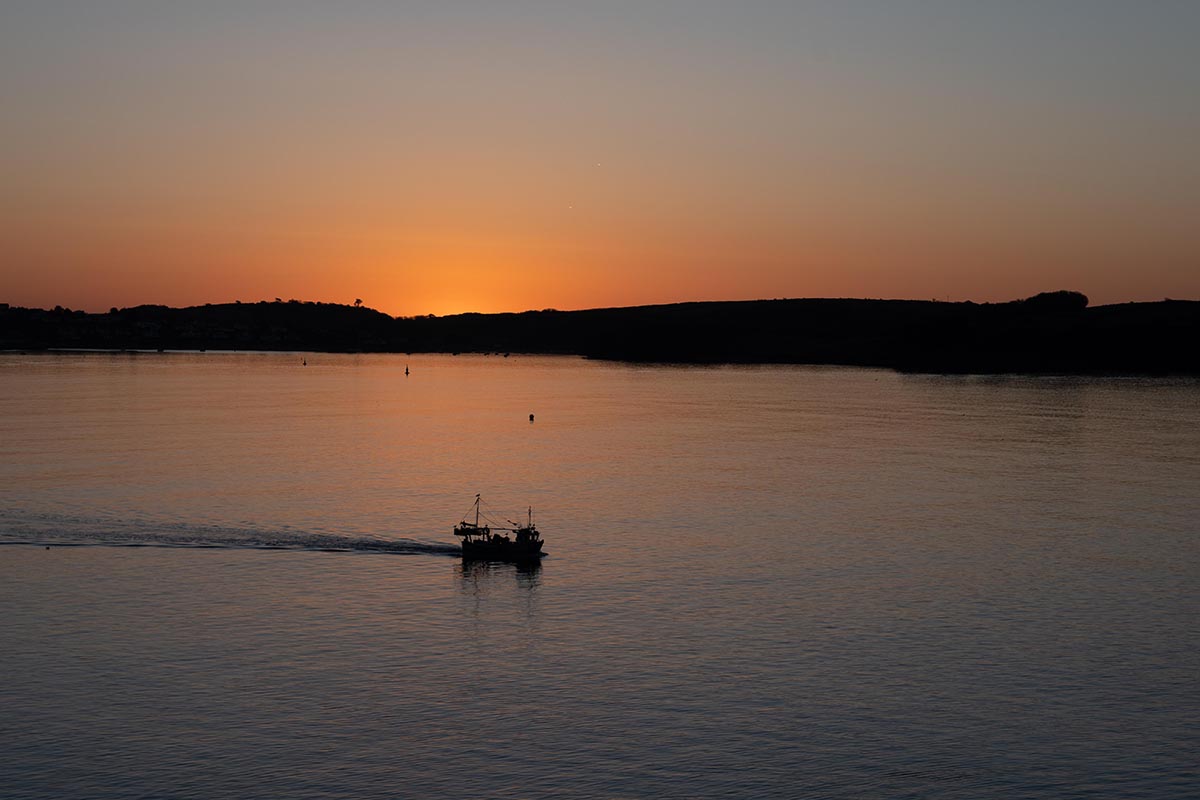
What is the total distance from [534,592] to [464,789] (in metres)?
29.4

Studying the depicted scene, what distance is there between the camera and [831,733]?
1823 inches

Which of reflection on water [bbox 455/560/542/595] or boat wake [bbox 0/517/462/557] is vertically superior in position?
boat wake [bbox 0/517/462/557]

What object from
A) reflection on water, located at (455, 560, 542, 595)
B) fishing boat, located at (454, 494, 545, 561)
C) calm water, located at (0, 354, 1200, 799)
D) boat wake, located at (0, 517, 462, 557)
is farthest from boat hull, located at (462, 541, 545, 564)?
boat wake, located at (0, 517, 462, 557)

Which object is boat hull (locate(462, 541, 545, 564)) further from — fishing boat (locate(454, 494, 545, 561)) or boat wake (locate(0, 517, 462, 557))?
boat wake (locate(0, 517, 462, 557))

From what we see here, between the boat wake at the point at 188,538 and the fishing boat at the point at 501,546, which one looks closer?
the fishing boat at the point at 501,546

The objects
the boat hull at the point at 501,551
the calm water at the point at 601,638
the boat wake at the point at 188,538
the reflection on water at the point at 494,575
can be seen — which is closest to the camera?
the calm water at the point at 601,638

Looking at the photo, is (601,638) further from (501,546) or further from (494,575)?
(501,546)

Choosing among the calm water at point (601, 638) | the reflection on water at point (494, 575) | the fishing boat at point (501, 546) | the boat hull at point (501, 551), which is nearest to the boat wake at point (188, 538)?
the calm water at point (601, 638)

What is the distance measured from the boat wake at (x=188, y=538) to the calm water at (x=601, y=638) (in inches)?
17.3

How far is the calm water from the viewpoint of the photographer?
141ft

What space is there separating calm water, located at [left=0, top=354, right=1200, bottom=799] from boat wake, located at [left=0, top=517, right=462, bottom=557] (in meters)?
0.44

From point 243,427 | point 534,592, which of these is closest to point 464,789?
point 534,592

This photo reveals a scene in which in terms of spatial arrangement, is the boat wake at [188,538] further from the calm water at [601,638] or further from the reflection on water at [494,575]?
the reflection on water at [494,575]

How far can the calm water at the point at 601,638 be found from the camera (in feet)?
141
